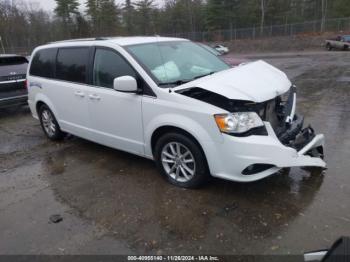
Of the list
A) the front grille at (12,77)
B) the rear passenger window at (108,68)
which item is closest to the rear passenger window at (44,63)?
the rear passenger window at (108,68)

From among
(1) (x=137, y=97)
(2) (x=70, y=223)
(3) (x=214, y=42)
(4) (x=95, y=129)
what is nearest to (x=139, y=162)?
(4) (x=95, y=129)

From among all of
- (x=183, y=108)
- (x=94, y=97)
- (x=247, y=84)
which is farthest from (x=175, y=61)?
(x=94, y=97)

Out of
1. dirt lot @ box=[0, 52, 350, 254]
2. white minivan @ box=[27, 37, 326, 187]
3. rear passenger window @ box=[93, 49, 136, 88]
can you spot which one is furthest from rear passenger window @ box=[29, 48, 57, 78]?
dirt lot @ box=[0, 52, 350, 254]

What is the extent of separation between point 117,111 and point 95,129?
716 mm

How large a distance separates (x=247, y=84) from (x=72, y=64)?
2.94 m

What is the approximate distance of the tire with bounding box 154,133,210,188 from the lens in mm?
3887

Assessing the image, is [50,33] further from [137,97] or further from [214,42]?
[137,97]

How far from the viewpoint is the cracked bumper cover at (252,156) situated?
3.49 meters

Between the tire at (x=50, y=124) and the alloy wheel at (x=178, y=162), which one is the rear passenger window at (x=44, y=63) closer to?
the tire at (x=50, y=124)

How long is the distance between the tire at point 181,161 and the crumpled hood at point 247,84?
25.4 inches

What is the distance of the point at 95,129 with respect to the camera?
5129mm

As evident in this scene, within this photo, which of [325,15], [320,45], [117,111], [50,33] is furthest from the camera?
[50,33]

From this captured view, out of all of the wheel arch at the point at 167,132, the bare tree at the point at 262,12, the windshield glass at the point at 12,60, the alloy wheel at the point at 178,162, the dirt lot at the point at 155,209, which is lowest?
the dirt lot at the point at 155,209

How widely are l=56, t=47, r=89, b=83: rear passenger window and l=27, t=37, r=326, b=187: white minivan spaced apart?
16 millimetres
